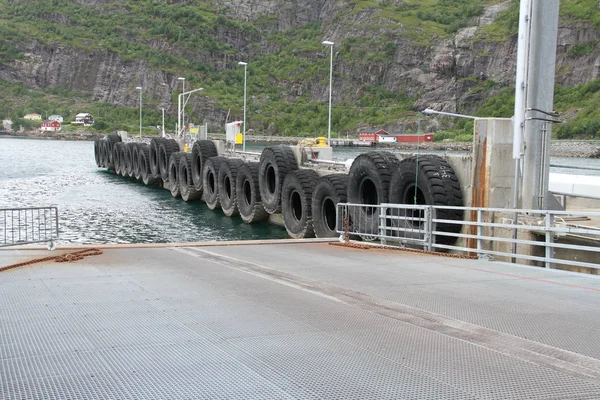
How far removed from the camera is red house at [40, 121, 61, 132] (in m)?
183

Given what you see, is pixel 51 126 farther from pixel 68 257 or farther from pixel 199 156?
pixel 68 257

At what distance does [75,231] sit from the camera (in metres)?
28.5

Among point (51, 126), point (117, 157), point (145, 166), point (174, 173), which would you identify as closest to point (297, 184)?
point (174, 173)

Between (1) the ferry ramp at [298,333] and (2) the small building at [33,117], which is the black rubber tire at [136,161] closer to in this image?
(1) the ferry ramp at [298,333]

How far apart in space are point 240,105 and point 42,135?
55.9 metres

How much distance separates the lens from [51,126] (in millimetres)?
183500

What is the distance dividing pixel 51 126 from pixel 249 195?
16559 cm

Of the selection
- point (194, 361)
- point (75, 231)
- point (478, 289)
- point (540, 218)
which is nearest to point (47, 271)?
point (194, 361)

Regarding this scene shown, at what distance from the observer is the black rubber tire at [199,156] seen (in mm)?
40906

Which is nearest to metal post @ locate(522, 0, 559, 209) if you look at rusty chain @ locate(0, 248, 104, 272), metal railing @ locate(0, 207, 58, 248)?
rusty chain @ locate(0, 248, 104, 272)

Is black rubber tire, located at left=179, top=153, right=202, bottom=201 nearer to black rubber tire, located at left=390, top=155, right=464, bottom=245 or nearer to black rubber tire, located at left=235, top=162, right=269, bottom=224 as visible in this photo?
black rubber tire, located at left=235, top=162, right=269, bottom=224

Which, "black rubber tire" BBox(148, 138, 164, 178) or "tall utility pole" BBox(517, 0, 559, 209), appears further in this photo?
"black rubber tire" BBox(148, 138, 164, 178)

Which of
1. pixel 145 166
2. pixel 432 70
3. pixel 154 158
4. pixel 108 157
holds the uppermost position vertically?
pixel 432 70

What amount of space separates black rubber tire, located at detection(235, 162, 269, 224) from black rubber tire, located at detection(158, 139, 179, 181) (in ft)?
57.9
